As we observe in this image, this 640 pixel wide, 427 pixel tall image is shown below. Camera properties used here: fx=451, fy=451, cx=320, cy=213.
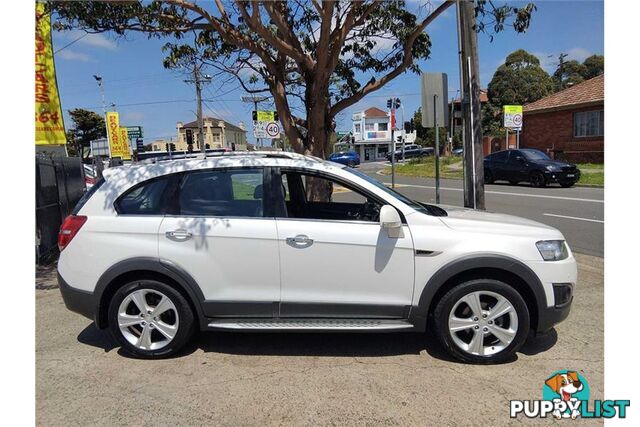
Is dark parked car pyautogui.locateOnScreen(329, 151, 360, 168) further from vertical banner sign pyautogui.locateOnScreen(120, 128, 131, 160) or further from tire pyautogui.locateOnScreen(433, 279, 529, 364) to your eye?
tire pyautogui.locateOnScreen(433, 279, 529, 364)

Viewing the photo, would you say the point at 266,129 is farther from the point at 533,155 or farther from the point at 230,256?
the point at 230,256

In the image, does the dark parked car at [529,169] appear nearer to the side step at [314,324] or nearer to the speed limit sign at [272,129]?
the speed limit sign at [272,129]

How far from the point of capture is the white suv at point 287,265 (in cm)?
361

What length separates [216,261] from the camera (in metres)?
3.71

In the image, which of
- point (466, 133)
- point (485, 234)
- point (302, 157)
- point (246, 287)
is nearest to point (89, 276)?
point (246, 287)

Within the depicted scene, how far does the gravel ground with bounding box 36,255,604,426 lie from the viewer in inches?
120

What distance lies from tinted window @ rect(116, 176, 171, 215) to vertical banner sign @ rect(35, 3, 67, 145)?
19.2 feet

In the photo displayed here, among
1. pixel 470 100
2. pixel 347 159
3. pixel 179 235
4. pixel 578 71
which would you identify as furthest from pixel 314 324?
pixel 578 71

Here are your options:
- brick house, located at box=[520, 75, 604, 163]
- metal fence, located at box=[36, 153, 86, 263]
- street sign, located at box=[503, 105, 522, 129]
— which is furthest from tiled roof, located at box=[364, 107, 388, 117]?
metal fence, located at box=[36, 153, 86, 263]

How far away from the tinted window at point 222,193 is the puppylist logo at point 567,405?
2.49m

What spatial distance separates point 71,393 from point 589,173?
22488 millimetres

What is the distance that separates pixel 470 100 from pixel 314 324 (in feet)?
15.3

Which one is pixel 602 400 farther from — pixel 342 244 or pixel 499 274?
pixel 342 244

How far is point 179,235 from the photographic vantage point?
3.75 meters
